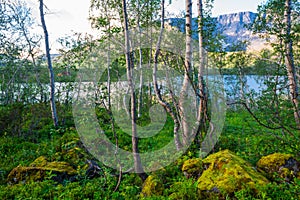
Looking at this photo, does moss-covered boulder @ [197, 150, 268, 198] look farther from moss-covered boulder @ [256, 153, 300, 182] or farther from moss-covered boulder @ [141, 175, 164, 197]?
moss-covered boulder @ [141, 175, 164, 197]

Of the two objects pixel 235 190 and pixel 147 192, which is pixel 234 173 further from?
pixel 147 192

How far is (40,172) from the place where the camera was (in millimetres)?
5605

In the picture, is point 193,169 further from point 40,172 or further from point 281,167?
point 40,172

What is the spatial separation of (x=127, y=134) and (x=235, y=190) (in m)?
6.35

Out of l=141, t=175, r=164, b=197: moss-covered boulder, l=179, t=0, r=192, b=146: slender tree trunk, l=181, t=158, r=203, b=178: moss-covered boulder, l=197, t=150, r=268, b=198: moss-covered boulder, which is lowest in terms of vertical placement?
l=141, t=175, r=164, b=197: moss-covered boulder

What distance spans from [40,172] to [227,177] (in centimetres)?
410

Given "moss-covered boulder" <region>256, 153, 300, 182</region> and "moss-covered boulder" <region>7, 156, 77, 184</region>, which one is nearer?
"moss-covered boulder" <region>256, 153, 300, 182</region>

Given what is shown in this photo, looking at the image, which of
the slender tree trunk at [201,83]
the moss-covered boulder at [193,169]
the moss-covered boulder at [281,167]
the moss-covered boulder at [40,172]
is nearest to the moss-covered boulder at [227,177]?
the moss-covered boulder at [193,169]

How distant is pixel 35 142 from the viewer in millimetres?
9312

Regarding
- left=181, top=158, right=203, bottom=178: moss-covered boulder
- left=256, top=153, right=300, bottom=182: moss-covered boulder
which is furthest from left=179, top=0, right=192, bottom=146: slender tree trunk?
left=256, top=153, right=300, bottom=182: moss-covered boulder

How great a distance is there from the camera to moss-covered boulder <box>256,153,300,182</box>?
176 inches

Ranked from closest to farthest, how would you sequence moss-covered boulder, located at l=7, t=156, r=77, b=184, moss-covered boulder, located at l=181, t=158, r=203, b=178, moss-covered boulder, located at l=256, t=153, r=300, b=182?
moss-covered boulder, located at l=256, t=153, r=300, b=182 < moss-covered boulder, located at l=181, t=158, r=203, b=178 < moss-covered boulder, located at l=7, t=156, r=77, b=184

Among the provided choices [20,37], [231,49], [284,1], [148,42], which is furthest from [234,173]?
[20,37]

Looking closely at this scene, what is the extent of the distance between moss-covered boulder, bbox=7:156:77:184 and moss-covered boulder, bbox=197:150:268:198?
312 cm
